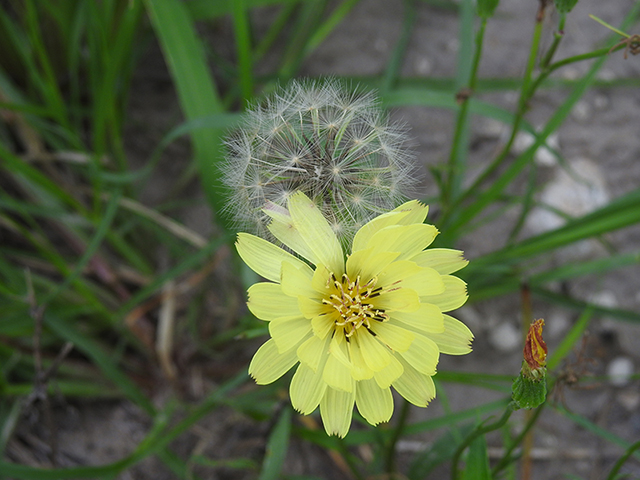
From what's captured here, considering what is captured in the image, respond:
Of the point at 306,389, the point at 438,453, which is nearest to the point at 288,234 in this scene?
the point at 306,389

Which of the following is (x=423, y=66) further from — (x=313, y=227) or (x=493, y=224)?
(x=313, y=227)

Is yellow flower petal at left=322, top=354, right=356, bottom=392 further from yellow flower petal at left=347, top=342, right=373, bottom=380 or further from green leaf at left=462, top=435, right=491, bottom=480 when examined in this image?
green leaf at left=462, top=435, right=491, bottom=480

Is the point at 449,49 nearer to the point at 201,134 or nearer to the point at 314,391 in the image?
the point at 201,134

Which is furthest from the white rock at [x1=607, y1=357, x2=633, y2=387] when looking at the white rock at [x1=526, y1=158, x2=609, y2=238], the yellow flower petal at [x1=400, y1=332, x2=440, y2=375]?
the yellow flower petal at [x1=400, y1=332, x2=440, y2=375]

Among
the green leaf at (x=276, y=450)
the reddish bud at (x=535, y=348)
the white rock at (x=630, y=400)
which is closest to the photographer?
the reddish bud at (x=535, y=348)

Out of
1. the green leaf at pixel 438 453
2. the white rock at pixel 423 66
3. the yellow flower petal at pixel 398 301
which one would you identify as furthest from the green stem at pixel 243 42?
the white rock at pixel 423 66

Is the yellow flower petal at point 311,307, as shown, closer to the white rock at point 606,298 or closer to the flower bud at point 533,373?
the flower bud at point 533,373

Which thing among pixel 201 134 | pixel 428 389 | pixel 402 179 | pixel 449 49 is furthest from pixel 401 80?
pixel 428 389
